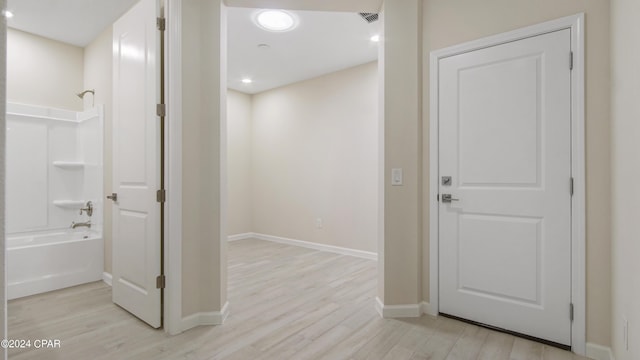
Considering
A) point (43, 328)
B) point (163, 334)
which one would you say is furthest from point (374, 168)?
point (43, 328)

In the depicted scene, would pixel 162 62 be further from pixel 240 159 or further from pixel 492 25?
pixel 240 159

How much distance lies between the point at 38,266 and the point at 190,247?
1900mm

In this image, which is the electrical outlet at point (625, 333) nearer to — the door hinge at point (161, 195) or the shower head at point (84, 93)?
the door hinge at point (161, 195)

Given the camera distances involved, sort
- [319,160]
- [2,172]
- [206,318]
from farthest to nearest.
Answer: [319,160]
[206,318]
[2,172]

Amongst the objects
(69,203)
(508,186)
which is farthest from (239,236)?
(508,186)

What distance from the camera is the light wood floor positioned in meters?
1.90

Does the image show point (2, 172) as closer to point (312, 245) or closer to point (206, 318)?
point (206, 318)

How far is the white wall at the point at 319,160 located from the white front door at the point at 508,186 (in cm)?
185

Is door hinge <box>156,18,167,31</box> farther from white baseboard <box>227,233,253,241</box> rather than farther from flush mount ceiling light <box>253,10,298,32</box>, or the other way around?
white baseboard <box>227,233,253,241</box>

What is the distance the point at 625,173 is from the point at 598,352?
112 cm

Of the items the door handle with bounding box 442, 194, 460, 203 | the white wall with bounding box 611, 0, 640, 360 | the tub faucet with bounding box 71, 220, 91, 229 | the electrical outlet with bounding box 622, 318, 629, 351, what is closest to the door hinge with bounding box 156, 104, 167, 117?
the door handle with bounding box 442, 194, 460, 203

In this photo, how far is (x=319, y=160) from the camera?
4.83 meters

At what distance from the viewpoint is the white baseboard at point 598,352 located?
1.81m

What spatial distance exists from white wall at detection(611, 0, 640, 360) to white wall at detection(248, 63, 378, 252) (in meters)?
2.63
